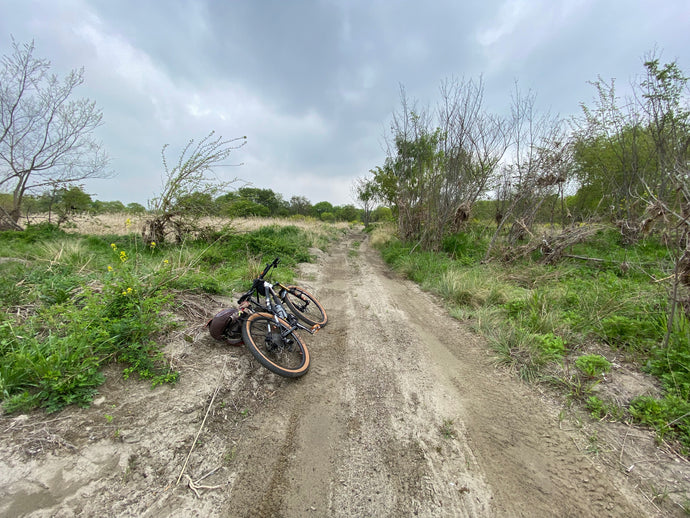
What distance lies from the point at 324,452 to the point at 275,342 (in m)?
1.30

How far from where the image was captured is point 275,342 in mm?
2873

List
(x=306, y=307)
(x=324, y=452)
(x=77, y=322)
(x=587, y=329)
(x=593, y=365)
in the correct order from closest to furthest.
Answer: (x=324, y=452)
(x=77, y=322)
(x=593, y=365)
(x=587, y=329)
(x=306, y=307)

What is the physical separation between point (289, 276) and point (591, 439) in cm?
542

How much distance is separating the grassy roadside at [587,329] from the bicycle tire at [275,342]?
253 cm

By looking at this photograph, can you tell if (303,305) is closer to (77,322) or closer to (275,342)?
(275,342)

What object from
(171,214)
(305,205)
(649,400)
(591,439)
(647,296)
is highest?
(305,205)

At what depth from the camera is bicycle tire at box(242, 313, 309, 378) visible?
2773 millimetres

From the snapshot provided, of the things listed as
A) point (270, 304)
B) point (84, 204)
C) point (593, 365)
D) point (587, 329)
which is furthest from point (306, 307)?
point (84, 204)

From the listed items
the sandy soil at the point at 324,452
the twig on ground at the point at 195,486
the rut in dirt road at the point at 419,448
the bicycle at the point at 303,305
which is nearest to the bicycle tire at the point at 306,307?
the bicycle at the point at 303,305

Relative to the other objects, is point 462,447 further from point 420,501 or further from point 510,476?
point 420,501

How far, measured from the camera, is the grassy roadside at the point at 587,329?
7.14 feet

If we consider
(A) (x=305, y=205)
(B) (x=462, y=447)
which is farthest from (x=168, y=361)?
(A) (x=305, y=205)

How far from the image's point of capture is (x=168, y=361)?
8.30 ft

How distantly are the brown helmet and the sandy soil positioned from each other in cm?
23
